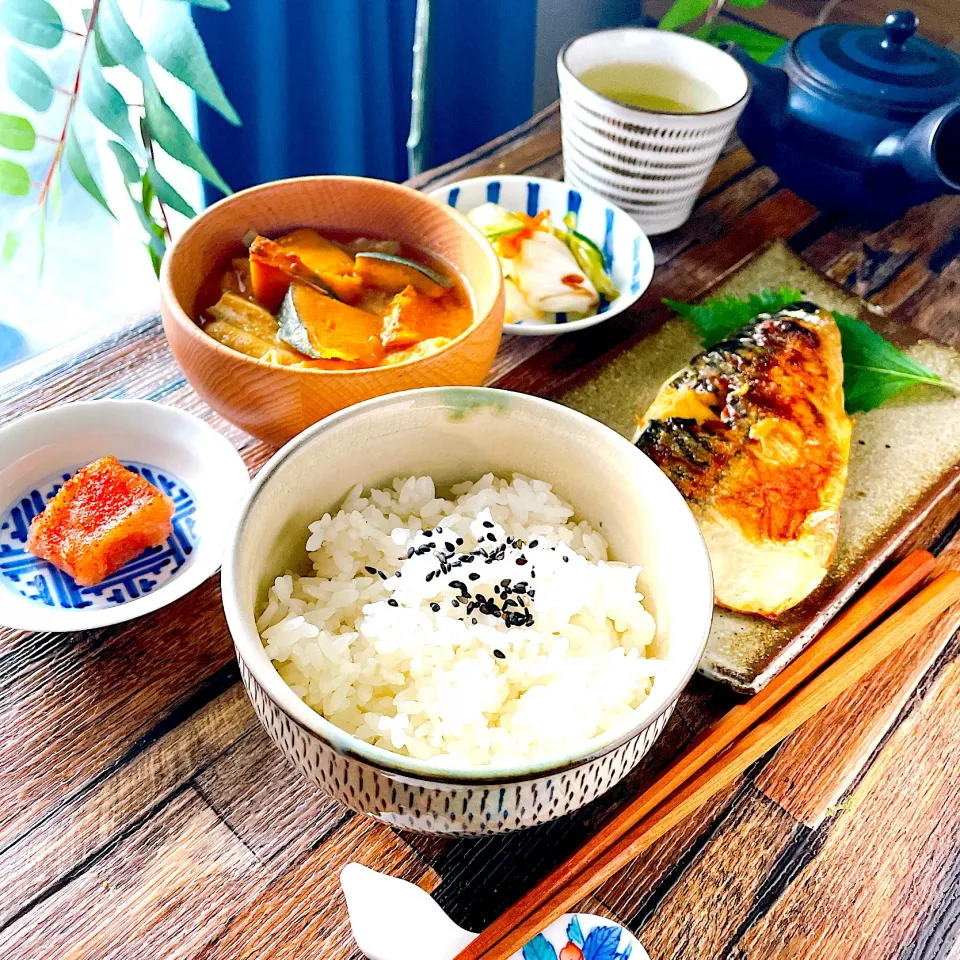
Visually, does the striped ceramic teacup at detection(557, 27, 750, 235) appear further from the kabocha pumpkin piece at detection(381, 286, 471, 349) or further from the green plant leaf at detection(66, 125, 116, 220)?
the green plant leaf at detection(66, 125, 116, 220)

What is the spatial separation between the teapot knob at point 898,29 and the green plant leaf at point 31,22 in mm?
1846

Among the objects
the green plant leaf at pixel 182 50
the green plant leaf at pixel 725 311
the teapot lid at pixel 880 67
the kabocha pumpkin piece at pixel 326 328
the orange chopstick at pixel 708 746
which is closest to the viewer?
the orange chopstick at pixel 708 746

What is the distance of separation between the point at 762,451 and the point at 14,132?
1614mm

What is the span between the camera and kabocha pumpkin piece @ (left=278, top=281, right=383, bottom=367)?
1.50 m

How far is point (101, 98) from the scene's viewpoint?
179 centimetres

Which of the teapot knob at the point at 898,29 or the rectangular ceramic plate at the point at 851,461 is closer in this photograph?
the rectangular ceramic plate at the point at 851,461

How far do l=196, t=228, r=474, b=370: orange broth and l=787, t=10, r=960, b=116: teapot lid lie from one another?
1.15 m

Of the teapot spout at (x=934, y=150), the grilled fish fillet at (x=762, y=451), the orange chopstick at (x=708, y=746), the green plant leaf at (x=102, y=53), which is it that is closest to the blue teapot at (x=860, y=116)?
the teapot spout at (x=934, y=150)

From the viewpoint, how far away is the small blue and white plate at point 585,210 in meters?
2.02

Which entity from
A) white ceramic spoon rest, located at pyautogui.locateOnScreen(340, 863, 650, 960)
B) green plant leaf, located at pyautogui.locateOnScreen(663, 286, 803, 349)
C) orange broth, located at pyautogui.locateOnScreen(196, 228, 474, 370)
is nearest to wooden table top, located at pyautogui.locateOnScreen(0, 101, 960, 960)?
white ceramic spoon rest, located at pyautogui.locateOnScreen(340, 863, 650, 960)

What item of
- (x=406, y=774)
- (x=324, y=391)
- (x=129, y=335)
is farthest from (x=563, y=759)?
(x=129, y=335)

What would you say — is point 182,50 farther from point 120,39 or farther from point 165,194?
point 165,194

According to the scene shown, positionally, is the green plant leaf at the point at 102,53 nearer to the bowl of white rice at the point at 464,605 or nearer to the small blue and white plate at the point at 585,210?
the small blue and white plate at the point at 585,210

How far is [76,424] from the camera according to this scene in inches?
60.8
